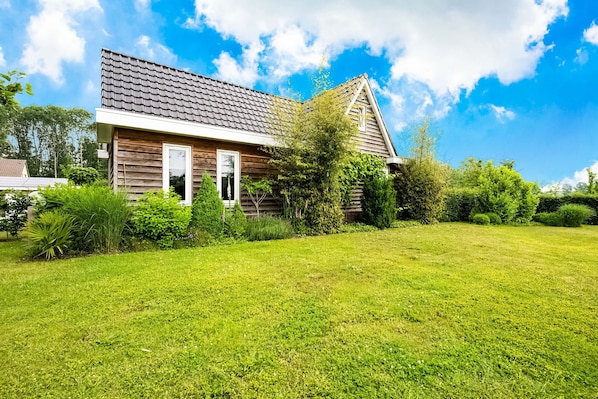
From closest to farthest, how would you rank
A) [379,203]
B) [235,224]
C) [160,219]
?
[160,219]
[235,224]
[379,203]

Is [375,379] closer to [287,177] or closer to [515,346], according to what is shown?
[515,346]

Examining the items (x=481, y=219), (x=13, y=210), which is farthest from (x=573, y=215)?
(x=13, y=210)

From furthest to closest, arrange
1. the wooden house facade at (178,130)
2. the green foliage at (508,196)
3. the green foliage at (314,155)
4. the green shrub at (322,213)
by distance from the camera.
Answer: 1. the green foliage at (508,196)
2. the green shrub at (322,213)
3. the green foliage at (314,155)
4. the wooden house facade at (178,130)

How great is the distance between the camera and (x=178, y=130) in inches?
278

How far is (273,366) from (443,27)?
14.5 metres

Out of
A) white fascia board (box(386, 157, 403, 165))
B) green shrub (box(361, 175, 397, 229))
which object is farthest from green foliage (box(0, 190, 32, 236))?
white fascia board (box(386, 157, 403, 165))

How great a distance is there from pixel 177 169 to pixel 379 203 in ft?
23.7

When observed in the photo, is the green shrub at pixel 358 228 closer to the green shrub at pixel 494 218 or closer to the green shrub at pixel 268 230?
the green shrub at pixel 268 230

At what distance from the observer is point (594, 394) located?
175cm

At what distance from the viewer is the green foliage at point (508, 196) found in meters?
12.4

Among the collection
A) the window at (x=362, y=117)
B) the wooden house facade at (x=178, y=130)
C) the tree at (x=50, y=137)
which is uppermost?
the tree at (x=50, y=137)

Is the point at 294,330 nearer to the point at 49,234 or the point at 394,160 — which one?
the point at 49,234

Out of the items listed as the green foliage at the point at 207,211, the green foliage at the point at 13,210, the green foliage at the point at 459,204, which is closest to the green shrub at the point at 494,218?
the green foliage at the point at 459,204

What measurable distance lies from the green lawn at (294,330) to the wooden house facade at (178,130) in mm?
3068
